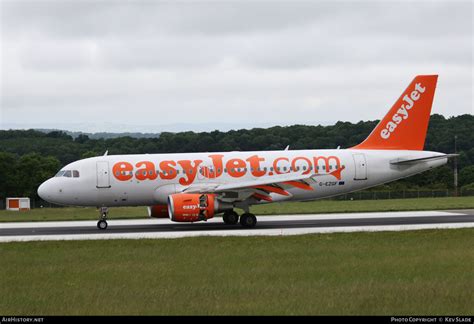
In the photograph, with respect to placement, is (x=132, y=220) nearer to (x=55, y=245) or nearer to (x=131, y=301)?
(x=55, y=245)

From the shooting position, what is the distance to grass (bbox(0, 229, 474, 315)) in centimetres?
1467

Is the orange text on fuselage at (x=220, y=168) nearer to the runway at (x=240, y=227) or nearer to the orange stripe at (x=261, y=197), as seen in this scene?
the orange stripe at (x=261, y=197)

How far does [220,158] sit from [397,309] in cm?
2117

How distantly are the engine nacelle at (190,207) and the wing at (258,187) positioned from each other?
833mm

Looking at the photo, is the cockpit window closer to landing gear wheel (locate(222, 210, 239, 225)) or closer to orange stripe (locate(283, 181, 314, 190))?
landing gear wheel (locate(222, 210, 239, 225))

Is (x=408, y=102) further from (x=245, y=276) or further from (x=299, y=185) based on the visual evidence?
(x=245, y=276)

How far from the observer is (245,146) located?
10612cm

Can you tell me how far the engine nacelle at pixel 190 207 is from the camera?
3094 cm

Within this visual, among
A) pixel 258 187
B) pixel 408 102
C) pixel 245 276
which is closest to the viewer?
pixel 245 276

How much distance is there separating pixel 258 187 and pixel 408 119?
336 inches

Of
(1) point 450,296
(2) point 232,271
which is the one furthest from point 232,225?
(1) point 450,296

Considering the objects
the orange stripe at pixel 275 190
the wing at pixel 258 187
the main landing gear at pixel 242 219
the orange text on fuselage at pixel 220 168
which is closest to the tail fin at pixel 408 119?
the orange text on fuselage at pixel 220 168

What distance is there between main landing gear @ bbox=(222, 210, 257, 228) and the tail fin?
690 centimetres

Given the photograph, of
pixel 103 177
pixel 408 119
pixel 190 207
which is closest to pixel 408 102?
pixel 408 119
